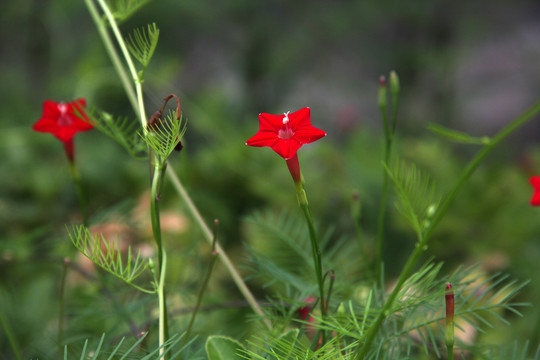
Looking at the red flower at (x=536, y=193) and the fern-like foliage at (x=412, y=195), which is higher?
the fern-like foliage at (x=412, y=195)

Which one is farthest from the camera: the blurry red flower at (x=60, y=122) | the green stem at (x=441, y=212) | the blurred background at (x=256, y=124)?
the blurred background at (x=256, y=124)

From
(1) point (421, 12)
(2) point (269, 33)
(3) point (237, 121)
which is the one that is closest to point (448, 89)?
(1) point (421, 12)

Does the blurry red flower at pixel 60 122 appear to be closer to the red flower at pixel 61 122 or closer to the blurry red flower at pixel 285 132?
the red flower at pixel 61 122

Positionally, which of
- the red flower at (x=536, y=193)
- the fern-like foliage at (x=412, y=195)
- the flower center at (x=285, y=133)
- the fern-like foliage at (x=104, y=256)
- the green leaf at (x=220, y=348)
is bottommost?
the green leaf at (x=220, y=348)

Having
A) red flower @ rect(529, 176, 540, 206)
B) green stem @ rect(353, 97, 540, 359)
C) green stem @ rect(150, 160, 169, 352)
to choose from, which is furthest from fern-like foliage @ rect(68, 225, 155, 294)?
red flower @ rect(529, 176, 540, 206)

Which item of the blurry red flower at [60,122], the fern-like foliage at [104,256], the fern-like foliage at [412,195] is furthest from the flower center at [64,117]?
the fern-like foliage at [412,195]

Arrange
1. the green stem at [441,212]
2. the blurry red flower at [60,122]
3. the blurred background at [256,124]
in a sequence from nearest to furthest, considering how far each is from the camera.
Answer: the green stem at [441,212] → the blurry red flower at [60,122] → the blurred background at [256,124]
